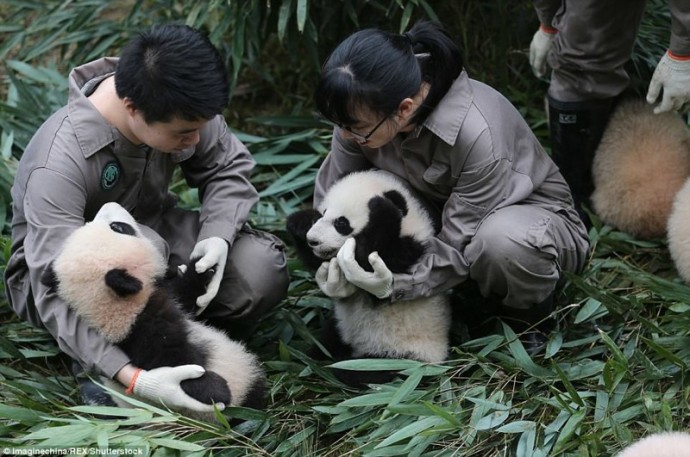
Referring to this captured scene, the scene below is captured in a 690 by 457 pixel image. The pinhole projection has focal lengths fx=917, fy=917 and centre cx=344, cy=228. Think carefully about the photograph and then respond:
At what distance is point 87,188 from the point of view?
2.97m

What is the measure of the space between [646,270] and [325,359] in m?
1.36

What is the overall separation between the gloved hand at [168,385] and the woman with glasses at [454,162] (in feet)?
2.05

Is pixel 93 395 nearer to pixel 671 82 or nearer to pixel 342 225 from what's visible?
pixel 342 225

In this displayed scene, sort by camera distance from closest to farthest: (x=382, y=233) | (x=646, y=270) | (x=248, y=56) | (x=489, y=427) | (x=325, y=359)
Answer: (x=489, y=427) → (x=382, y=233) → (x=325, y=359) → (x=646, y=270) → (x=248, y=56)

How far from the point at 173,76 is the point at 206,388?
0.93 m

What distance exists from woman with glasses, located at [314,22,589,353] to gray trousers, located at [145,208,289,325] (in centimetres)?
37

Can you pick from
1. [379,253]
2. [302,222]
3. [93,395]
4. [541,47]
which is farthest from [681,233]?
[93,395]

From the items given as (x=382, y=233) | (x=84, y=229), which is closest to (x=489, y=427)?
(x=382, y=233)

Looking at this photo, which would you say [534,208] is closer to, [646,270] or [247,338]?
[646,270]

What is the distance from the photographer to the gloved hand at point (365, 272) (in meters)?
2.97

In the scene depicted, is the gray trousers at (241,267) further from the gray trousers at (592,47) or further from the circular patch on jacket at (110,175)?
the gray trousers at (592,47)

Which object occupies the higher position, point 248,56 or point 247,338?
point 248,56

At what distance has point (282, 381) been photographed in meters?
3.16

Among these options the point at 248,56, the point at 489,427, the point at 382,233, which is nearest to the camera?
the point at 489,427
